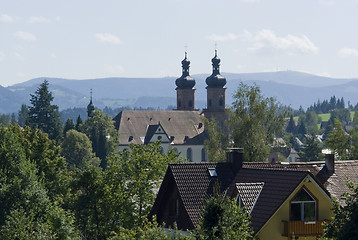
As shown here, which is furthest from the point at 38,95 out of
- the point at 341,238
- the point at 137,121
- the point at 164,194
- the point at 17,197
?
the point at 341,238

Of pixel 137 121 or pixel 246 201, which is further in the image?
pixel 137 121

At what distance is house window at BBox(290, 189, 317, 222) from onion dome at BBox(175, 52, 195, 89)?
136097mm

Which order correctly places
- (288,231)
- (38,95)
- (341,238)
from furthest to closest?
(38,95) < (288,231) < (341,238)

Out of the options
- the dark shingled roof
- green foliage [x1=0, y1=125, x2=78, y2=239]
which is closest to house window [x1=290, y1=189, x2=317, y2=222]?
the dark shingled roof

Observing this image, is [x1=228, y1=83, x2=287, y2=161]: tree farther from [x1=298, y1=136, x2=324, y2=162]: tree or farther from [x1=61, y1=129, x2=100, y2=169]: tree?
[x1=298, y1=136, x2=324, y2=162]: tree

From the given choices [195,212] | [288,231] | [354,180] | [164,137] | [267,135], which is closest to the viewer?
[288,231]

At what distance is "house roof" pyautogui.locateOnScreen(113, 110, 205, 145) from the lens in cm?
15262

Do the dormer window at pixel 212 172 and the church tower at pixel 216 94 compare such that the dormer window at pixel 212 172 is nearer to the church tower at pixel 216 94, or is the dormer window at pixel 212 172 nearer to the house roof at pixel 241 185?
the house roof at pixel 241 185

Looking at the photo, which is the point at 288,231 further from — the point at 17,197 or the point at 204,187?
the point at 17,197

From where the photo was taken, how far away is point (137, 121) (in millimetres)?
156250

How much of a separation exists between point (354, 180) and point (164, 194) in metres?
8.24

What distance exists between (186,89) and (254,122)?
104 m

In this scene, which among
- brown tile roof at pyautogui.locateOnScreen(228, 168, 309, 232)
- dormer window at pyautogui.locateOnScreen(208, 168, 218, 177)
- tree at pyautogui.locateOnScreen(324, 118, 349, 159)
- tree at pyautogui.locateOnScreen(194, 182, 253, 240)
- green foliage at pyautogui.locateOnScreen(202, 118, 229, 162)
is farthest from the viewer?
tree at pyautogui.locateOnScreen(324, 118, 349, 159)

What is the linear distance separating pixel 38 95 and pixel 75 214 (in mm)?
89181
